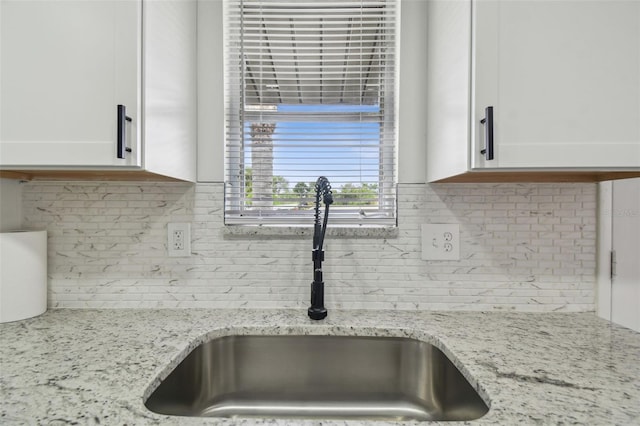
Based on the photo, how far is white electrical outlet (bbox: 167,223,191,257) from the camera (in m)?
1.16

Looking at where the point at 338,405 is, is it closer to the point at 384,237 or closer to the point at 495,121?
the point at 384,237

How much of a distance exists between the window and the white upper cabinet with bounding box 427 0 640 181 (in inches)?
17.1

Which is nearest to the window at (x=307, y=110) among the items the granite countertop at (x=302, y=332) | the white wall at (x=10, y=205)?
the granite countertop at (x=302, y=332)

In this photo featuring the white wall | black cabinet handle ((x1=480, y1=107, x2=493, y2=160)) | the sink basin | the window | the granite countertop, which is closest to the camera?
the granite countertop

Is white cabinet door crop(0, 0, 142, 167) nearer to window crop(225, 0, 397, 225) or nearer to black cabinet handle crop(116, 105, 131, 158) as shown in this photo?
black cabinet handle crop(116, 105, 131, 158)

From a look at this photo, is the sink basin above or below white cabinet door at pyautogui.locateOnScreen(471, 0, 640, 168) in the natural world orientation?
below

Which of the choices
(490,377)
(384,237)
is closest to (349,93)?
(384,237)

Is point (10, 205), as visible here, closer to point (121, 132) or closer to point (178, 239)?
point (178, 239)

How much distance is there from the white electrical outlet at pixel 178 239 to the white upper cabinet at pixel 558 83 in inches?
39.2

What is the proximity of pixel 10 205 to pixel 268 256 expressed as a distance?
0.93 meters

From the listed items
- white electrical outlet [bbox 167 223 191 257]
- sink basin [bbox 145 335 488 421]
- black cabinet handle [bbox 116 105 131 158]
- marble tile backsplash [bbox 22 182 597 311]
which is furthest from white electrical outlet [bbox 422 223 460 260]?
black cabinet handle [bbox 116 105 131 158]

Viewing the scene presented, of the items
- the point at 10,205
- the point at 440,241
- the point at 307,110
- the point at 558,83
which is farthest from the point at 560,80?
the point at 10,205

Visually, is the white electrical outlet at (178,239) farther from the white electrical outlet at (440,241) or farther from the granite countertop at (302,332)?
the white electrical outlet at (440,241)

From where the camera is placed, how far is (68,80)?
32.4 inches
